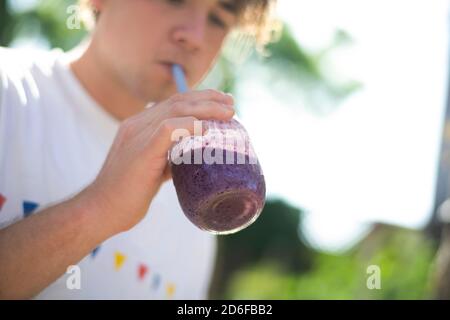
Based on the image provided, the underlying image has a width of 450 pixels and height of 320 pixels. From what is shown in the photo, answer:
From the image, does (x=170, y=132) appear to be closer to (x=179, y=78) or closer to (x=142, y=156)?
(x=142, y=156)

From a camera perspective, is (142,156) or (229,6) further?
(229,6)

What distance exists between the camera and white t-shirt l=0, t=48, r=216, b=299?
177 cm

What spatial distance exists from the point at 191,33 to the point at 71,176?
48cm

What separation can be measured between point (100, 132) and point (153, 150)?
2.11ft

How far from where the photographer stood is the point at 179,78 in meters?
1.82

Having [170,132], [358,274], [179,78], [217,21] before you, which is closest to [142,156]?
[170,132]

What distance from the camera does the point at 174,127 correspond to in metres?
1.41

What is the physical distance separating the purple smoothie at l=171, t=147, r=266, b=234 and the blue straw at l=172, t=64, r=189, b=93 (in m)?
0.35

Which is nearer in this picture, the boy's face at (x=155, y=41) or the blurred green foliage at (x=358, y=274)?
the boy's face at (x=155, y=41)

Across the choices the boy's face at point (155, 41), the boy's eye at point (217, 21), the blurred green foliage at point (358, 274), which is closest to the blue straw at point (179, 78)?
the boy's face at point (155, 41)

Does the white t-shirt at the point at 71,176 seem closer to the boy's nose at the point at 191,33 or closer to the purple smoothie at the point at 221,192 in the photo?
the boy's nose at the point at 191,33

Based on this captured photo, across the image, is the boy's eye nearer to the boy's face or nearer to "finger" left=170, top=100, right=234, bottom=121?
the boy's face

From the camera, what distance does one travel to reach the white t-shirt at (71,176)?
5.82 feet

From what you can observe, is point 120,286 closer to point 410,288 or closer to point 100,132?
point 100,132
